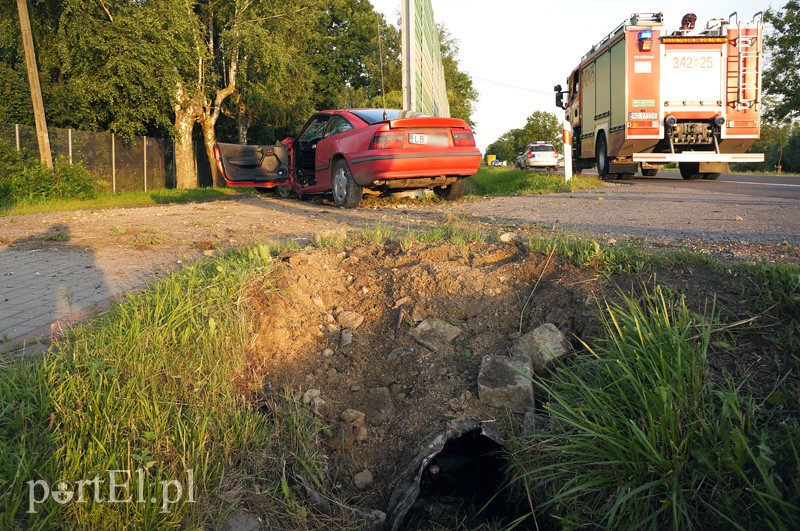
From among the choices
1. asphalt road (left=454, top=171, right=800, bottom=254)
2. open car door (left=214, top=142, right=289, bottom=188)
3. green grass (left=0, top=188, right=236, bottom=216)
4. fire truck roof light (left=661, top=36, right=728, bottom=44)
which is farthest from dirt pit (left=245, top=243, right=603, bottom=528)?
fire truck roof light (left=661, top=36, right=728, bottom=44)

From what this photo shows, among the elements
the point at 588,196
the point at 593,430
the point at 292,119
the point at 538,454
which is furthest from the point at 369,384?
the point at 292,119

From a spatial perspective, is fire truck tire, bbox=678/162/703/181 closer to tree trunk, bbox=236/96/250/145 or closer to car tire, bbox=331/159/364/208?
car tire, bbox=331/159/364/208

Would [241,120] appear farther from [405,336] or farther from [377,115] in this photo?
[405,336]

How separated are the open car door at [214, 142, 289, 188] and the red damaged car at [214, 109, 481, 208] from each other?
2.23 ft

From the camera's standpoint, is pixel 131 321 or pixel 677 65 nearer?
pixel 131 321

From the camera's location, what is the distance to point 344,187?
9641 mm

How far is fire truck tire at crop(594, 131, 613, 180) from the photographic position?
1648cm

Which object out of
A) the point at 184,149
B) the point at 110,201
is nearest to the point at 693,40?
the point at 110,201

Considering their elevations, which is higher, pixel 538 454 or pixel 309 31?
pixel 309 31

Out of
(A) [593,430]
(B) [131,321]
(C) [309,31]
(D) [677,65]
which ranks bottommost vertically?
(A) [593,430]

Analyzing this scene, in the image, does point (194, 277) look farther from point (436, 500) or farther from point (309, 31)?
point (309, 31)

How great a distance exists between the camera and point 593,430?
271 cm

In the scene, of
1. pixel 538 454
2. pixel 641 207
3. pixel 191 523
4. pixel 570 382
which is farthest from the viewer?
pixel 641 207

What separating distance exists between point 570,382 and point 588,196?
27.1 feet
